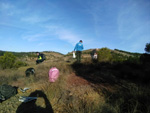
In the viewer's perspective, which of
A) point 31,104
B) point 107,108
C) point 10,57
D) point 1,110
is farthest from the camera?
point 10,57

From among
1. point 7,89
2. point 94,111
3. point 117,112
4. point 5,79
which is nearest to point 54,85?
point 7,89

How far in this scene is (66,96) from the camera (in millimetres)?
3387

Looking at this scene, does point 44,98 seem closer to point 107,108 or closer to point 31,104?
point 31,104

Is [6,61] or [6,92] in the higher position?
[6,61]

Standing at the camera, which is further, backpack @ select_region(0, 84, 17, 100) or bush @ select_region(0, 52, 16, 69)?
bush @ select_region(0, 52, 16, 69)

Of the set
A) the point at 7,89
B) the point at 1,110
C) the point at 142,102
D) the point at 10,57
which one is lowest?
the point at 1,110

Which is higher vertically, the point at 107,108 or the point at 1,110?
the point at 107,108

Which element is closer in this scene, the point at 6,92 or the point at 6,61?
the point at 6,92

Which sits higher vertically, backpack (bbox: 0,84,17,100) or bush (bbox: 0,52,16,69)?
bush (bbox: 0,52,16,69)

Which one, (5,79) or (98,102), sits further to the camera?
(5,79)

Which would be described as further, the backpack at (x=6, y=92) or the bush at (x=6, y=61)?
the bush at (x=6, y=61)

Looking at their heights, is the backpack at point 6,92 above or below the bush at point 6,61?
below

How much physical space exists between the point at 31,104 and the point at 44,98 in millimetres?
480

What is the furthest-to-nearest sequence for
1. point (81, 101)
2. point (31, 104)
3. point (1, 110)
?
point (31, 104), point (1, 110), point (81, 101)
